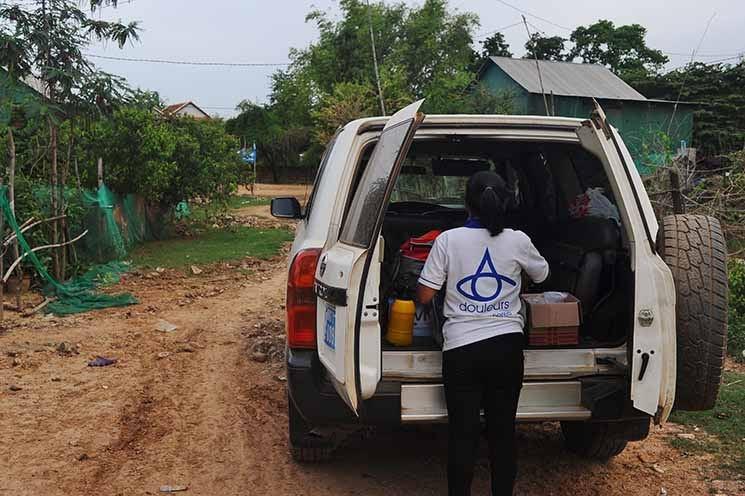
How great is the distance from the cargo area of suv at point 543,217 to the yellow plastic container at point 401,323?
0.12ft

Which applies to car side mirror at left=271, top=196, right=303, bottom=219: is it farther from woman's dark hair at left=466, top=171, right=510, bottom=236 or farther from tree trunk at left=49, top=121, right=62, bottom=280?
tree trunk at left=49, top=121, right=62, bottom=280

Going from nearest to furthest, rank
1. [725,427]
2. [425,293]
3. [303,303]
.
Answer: [425,293] < [303,303] < [725,427]

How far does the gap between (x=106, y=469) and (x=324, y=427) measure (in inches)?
57.4

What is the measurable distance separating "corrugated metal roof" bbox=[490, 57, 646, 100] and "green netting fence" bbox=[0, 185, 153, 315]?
55.0ft

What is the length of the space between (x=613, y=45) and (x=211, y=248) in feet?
128

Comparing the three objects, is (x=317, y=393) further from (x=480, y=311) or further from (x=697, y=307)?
(x=697, y=307)

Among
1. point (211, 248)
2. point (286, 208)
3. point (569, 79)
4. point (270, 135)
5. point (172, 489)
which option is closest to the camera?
point (172, 489)

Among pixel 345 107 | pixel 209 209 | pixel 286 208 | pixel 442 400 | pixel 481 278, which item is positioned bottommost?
pixel 209 209

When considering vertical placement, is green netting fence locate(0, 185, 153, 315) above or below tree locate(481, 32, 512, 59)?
below

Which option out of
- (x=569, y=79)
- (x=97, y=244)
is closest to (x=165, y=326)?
(x=97, y=244)

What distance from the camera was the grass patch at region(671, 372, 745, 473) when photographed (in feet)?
14.5

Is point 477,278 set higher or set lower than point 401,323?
higher

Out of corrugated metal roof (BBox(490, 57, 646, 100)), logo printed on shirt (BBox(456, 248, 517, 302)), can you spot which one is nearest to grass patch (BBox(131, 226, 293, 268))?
logo printed on shirt (BBox(456, 248, 517, 302))

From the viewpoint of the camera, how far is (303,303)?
346 centimetres
